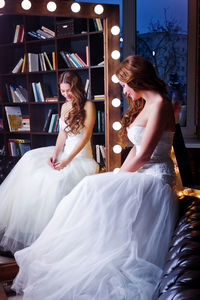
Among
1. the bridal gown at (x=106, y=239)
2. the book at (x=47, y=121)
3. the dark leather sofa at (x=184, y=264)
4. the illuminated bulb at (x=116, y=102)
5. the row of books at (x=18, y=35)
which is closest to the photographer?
the dark leather sofa at (x=184, y=264)

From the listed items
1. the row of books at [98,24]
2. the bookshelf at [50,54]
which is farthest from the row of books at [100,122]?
the row of books at [98,24]

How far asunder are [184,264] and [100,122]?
95 cm

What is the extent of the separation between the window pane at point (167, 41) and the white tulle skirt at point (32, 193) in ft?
5.53

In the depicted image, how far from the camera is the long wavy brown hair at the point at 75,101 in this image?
1.64 meters

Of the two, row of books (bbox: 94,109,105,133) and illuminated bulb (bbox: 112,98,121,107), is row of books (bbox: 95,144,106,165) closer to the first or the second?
row of books (bbox: 94,109,105,133)

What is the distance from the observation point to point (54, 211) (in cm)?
168

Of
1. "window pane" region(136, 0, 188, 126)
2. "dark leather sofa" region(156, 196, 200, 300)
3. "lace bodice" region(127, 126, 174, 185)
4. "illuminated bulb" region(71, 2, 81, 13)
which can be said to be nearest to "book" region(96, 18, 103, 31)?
"illuminated bulb" region(71, 2, 81, 13)

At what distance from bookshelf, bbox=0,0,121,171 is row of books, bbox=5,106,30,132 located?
15 millimetres

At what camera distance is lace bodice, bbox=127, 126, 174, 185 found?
5.31 feet

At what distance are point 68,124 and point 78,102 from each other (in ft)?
0.41

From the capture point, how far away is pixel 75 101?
1.65 metres

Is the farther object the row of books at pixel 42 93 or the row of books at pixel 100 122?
the row of books at pixel 100 122

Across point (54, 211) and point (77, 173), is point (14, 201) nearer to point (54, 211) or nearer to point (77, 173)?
point (54, 211)

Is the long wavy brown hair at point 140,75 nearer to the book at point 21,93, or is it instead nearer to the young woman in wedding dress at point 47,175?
the young woman in wedding dress at point 47,175
